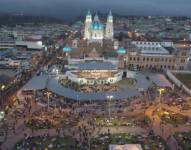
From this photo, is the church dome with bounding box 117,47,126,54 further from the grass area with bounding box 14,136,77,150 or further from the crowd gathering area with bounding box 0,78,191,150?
the grass area with bounding box 14,136,77,150

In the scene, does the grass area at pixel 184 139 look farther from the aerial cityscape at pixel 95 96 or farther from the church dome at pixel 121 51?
the church dome at pixel 121 51

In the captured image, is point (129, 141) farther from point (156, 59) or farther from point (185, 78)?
point (156, 59)

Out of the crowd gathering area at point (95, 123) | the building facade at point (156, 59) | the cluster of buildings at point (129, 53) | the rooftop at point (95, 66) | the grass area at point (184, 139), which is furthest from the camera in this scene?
the building facade at point (156, 59)

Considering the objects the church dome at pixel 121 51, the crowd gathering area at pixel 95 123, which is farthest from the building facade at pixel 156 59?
the crowd gathering area at pixel 95 123

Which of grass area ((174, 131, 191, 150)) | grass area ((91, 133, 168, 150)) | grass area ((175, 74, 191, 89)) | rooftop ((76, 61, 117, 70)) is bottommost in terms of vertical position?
grass area ((174, 131, 191, 150))

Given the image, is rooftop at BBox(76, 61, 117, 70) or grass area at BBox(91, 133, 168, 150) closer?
grass area at BBox(91, 133, 168, 150)

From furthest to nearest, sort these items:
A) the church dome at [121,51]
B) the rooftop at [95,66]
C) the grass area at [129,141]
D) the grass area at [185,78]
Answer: the church dome at [121,51]
the grass area at [185,78]
the rooftop at [95,66]
the grass area at [129,141]

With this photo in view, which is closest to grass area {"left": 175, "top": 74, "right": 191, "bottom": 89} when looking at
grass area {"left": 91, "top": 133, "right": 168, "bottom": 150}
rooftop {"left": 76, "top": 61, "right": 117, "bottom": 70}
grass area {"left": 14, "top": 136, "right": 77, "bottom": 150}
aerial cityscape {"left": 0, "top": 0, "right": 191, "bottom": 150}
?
aerial cityscape {"left": 0, "top": 0, "right": 191, "bottom": 150}
